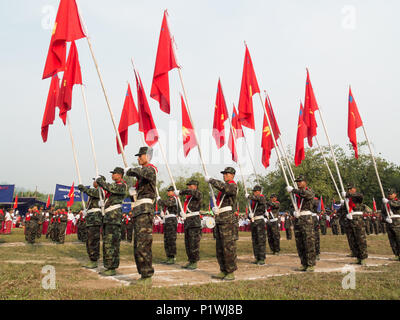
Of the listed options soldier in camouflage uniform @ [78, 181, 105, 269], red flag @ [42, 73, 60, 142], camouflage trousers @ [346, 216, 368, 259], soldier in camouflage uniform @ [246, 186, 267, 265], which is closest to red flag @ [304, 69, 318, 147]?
soldier in camouflage uniform @ [246, 186, 267, 265]

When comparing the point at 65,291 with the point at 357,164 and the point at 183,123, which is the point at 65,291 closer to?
the point at 183,123

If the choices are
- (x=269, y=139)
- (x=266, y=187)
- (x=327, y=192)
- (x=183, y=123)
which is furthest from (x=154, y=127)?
(x=266, y=187)

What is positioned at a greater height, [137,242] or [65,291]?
[137,242]

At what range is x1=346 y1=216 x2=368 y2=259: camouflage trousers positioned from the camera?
9474 mm

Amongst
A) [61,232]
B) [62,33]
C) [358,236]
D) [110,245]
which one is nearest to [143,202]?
[110,245]

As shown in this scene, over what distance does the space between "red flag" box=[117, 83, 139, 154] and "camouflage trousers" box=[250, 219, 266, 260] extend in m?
5.20

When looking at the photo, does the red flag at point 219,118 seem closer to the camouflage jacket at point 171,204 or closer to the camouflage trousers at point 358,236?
the camouflage jacket at point 171,204

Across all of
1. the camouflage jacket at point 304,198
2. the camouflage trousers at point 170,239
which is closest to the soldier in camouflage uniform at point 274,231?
the camouflage jacket at point 304,198

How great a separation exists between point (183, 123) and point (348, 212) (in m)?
6.55

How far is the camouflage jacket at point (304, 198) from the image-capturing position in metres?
8.09

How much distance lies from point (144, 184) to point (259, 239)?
5229 mm
